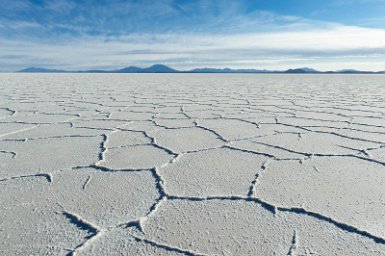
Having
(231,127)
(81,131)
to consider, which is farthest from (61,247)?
(231,127)

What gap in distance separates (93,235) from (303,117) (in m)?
2.51

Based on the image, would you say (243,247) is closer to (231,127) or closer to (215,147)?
(215,147)

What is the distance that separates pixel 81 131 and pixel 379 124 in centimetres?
234

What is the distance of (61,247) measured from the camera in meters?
0.90

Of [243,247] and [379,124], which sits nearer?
[243,247]

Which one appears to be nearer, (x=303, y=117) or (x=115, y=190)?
(x=115, y=190)

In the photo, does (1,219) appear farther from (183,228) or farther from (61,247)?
(183,228)

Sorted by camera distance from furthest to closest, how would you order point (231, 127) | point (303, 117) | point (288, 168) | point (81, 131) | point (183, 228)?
point (303, 117) → point (231, 127) → point (81, 131) → point (288, 168) → point (183, 228)

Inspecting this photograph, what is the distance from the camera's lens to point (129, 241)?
923 mm

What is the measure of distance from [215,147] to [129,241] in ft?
3.51

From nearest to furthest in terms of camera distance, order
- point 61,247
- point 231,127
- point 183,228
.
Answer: point 61,247, point 183,228, point 231,127

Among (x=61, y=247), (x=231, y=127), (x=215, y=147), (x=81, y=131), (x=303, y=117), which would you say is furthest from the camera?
(x=303, y=117)

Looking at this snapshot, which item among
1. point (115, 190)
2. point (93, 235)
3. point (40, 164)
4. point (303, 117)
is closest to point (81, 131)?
point (40, 164)

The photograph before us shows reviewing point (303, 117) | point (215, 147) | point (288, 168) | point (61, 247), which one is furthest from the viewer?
point (303, 117)
